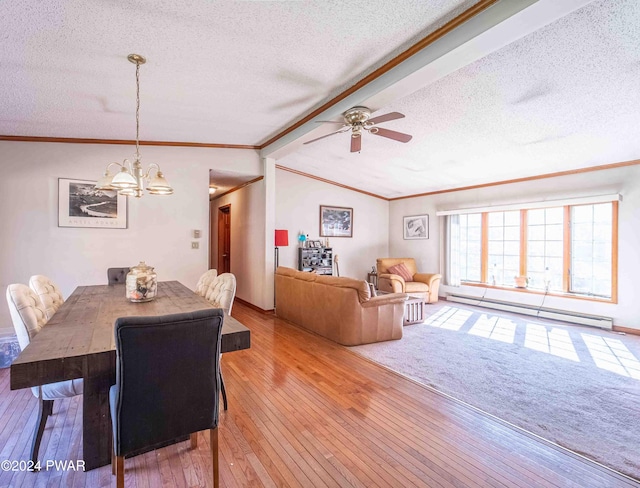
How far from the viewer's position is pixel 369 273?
807cm

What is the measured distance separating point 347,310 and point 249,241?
300 centimetres

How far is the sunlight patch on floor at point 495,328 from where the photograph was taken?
173 inches

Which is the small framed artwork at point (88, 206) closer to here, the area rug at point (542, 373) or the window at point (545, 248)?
the area rug at point (542, 373)

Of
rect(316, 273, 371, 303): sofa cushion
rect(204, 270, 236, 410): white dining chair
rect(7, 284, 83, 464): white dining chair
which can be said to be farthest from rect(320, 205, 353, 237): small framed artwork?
rect(7, 284, 83, 464): white dining chair

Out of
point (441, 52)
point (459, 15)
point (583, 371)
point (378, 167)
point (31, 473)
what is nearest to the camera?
point (31, 473)

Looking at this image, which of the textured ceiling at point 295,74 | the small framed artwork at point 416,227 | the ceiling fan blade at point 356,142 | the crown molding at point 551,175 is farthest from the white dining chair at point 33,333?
the small framed artwork at point 416,227

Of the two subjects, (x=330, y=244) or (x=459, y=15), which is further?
(x=330, y=244)

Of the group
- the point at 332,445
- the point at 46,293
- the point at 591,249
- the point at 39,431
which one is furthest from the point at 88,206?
the point at 591,249

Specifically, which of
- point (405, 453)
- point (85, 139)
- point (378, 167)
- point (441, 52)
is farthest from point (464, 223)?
point (85, 139)

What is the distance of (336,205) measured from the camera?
301 inches

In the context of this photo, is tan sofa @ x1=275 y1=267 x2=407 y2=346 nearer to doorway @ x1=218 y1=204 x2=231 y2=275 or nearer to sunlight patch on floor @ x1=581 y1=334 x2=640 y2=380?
sunlight patch on floor @ x1=581 y1=334 x2=640 y2=380

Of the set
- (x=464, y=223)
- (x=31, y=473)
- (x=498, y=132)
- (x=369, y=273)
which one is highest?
(x=498, y=132)

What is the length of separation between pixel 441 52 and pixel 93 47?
2558 millimetres

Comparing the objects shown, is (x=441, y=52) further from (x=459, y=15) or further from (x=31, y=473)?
(x=31, y=473)
